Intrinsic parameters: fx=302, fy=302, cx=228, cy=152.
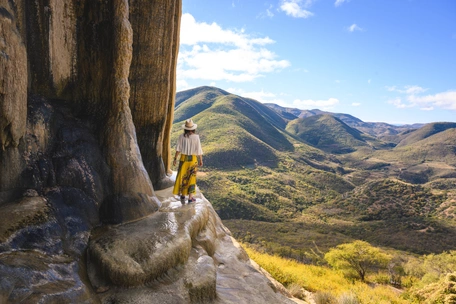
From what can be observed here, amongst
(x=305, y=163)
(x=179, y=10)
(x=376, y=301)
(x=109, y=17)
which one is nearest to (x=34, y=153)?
(x=109, y=17)

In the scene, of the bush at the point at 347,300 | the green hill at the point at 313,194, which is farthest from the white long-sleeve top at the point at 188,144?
the green hill at the point at 313,194

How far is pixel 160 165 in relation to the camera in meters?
7.92

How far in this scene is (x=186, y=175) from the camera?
22.8ft

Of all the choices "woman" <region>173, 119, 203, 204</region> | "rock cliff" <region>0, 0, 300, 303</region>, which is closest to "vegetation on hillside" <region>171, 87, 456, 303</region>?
"woman" <region>173, 119, 203, 204</region>

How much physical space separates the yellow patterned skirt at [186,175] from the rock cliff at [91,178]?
457 millimetres

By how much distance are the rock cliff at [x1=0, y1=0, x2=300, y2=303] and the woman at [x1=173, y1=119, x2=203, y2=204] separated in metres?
0.46

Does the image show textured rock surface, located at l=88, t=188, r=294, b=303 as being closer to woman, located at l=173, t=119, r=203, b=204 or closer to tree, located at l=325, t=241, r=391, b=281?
woman, located at l=173, t=119, r=203, b=204

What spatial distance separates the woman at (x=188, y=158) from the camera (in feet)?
22.0

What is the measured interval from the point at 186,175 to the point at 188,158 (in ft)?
1.42

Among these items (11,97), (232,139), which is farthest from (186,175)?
(232,139)

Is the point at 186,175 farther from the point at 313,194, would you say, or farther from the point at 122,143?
the point at 313,194

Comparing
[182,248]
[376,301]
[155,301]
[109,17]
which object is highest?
[109,17]

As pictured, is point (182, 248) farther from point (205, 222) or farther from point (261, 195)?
point (261, 195)

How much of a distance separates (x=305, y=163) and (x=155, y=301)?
11822 centimetres
